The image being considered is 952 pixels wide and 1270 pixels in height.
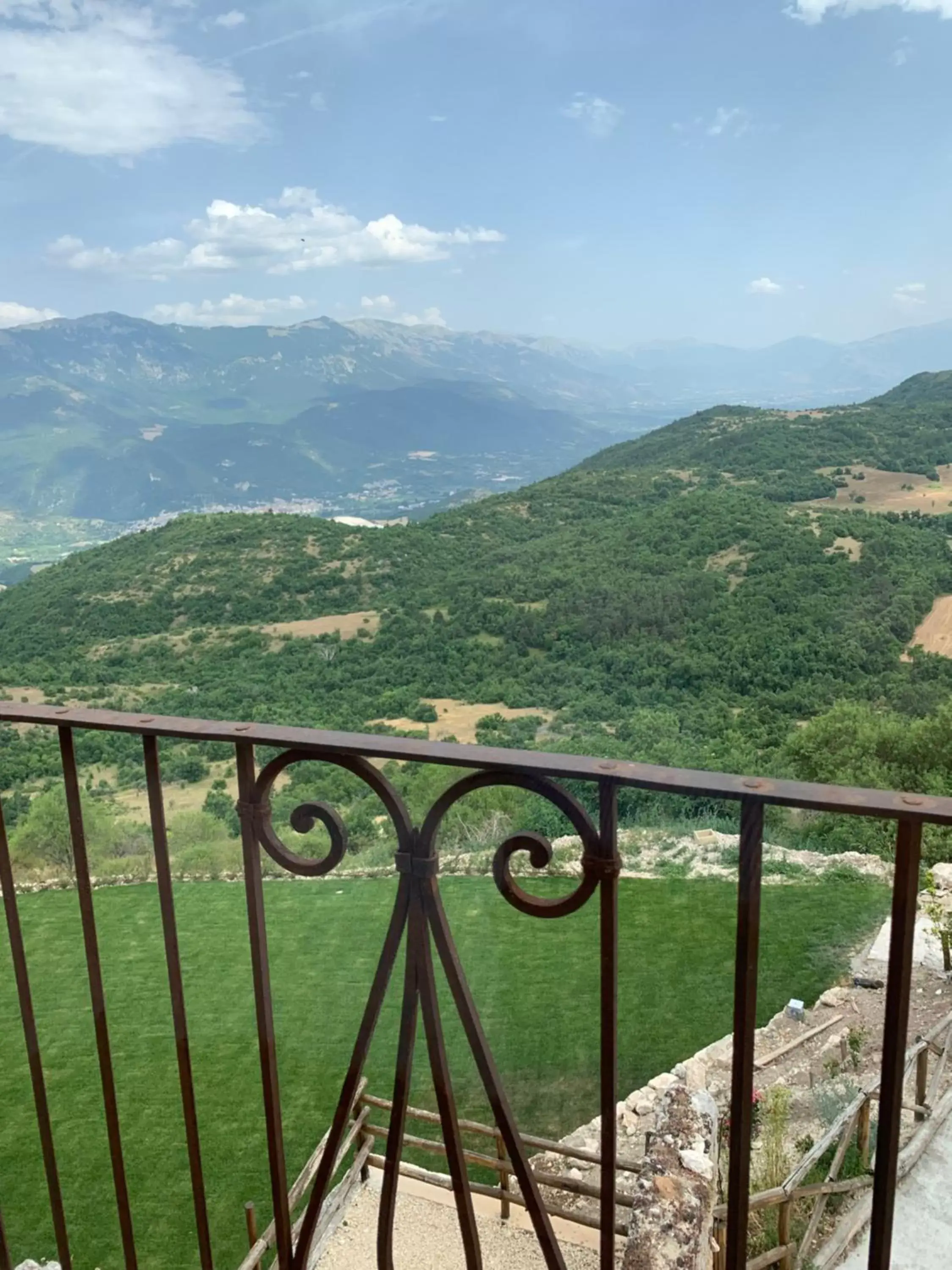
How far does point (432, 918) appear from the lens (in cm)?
101

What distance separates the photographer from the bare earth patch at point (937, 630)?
25453mm

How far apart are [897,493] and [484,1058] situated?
132 feet

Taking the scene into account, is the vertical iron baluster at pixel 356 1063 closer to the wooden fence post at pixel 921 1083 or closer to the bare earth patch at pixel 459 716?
the wooden fence post at pixel 921 1083

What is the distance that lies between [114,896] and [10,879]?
510 inches

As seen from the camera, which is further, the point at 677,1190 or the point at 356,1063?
the point at 677,1190

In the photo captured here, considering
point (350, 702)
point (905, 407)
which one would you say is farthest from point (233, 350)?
point (350, 702)

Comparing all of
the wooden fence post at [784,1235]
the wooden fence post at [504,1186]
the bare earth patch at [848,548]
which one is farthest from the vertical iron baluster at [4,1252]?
the bare earth patch at [848,548]

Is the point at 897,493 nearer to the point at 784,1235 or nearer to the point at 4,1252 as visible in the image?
the point at 784,1235

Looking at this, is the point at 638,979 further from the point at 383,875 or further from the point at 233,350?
the point at 233,350

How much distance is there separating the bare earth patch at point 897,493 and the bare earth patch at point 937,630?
7.76 meters

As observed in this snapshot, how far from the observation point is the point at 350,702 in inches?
1008

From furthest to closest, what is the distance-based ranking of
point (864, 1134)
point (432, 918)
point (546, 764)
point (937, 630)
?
point (937, 630) < point (864, 1134) < point (432, 918) < point (546, 764)

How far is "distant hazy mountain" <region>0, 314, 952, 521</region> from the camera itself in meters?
112

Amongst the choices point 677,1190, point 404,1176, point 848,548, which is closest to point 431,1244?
point 404,1176
